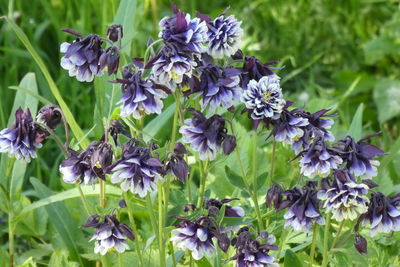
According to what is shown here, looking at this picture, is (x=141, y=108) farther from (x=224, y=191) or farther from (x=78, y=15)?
(x=78, y=15)

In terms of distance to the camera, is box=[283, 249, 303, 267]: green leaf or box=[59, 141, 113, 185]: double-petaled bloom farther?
box=[283, 249, 303, 267]: green leaf

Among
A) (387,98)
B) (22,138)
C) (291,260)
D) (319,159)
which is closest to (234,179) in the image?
(291,260)

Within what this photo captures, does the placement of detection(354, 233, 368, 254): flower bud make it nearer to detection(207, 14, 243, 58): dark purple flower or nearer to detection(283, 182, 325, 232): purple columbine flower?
detection(283, 182, 325, 232): purple columbine flower

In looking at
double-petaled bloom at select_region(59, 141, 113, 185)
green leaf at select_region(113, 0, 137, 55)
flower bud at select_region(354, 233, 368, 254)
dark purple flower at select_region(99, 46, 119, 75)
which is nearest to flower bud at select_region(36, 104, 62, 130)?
double-petaled bloom at select_region(59, 141, 113, 185)

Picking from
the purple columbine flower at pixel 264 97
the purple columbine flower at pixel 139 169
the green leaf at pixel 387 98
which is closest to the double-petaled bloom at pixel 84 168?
the purple columbine flower at pixel 139 169

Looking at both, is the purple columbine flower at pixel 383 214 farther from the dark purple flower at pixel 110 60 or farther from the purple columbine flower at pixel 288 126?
the dark purple flower at pixel 110 60

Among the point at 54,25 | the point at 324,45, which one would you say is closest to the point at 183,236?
the point at 54,25

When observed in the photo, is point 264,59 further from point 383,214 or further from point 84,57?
point 84,57
